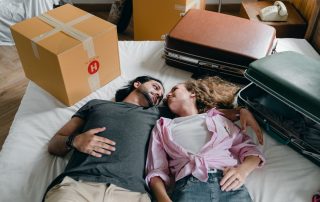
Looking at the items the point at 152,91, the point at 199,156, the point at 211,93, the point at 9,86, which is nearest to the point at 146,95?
the point at 152,91

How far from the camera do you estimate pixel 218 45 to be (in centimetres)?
151

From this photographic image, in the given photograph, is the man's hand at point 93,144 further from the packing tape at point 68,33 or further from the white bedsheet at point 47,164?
the packing tape at point 68,33

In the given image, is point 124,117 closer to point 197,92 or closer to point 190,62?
point 197,92

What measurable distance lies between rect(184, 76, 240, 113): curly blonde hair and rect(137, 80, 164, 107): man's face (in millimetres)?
129

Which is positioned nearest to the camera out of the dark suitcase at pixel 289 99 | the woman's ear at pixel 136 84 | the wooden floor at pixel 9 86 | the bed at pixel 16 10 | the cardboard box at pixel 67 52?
the dark suitcase at pixel 289 99

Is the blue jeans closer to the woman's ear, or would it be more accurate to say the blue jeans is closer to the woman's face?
the woman's face

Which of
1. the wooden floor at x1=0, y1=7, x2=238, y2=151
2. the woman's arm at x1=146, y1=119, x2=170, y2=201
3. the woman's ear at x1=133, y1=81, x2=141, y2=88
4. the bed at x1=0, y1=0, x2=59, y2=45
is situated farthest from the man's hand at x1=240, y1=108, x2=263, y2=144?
the bed at x1=0, y1=0, x2=59, y2=45

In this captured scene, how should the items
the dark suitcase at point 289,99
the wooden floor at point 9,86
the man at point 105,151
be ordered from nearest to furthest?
the man at point 105,151
the dark suitcase at point 289,99
the wooden floor at point 9,86

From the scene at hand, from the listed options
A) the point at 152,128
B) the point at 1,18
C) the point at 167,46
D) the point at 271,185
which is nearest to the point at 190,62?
the point at 167,46

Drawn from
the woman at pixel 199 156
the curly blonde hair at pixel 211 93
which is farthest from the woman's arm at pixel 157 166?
the curly blonde hair at pixel 211 93

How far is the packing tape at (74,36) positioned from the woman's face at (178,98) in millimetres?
404

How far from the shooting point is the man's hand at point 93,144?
1075 millimetres

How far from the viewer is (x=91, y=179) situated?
40.6 inches

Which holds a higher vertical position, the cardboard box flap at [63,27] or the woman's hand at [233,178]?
the cardboard box flap at [63,27]
